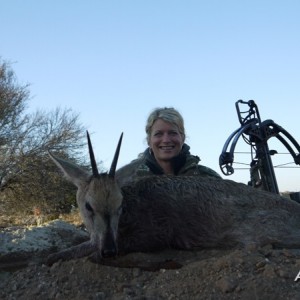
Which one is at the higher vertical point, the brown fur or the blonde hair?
the blonde hair

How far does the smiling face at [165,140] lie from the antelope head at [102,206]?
86.2 inches

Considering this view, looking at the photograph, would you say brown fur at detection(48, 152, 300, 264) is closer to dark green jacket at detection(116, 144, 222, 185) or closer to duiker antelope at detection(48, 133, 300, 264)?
duiker antelope at detection(48, 133, 300, 264)

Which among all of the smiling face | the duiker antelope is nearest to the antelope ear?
the duiker antelope

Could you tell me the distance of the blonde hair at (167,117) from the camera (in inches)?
282

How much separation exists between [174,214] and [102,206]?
0.90 metres

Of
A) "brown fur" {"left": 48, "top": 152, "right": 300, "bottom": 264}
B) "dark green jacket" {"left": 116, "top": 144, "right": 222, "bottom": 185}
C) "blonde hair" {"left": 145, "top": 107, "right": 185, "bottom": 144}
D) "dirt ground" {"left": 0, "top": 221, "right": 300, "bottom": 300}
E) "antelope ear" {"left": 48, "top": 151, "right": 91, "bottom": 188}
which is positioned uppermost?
Answer: "blonde hair" {"left": 145, "top": 107, "right": 185, "bottom": 144}

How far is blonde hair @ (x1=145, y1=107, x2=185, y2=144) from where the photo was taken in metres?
7.15

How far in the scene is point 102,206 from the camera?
15.4 ft

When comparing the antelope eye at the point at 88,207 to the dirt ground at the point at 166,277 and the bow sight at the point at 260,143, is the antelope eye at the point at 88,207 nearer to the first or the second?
the dirt ground at the point at 166,277

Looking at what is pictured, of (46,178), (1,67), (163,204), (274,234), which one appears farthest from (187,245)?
(1,67)

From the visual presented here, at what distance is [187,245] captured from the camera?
5113 millimetres

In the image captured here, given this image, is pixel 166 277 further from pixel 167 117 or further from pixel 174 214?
pixel 167 117

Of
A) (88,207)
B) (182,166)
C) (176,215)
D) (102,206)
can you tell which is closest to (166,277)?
(102,206)

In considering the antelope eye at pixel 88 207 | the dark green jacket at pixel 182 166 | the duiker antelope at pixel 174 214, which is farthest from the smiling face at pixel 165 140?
the antelope eye at pixel 88 207
